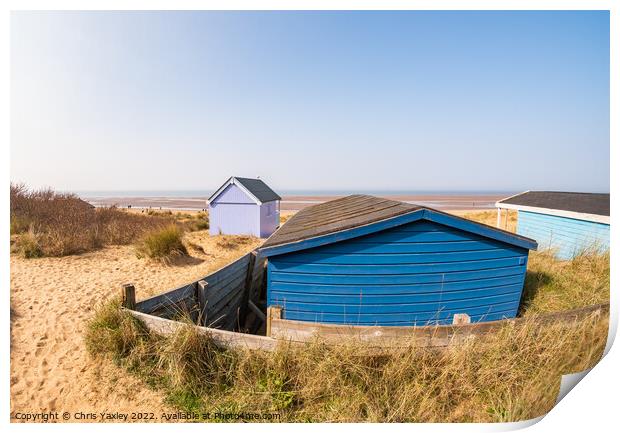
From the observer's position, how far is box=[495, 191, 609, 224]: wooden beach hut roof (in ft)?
18.4

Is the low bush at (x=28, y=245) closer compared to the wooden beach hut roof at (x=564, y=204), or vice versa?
the wooden beach hut roof at (x=564, y=204)

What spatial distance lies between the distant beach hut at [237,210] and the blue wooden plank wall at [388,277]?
7.57m

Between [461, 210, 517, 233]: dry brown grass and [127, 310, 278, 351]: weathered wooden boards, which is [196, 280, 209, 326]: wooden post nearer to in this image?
[127, 310, 278, 351]: weathered wooden boards

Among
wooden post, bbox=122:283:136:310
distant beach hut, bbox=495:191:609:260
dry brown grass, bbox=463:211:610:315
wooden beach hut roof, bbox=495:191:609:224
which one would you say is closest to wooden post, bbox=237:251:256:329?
wooden post, bbox=122:283:136:310

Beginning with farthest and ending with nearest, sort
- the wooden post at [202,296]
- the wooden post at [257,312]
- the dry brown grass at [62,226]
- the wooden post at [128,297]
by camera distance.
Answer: the dry brown grass at [62,226] → the wooden post at [257,312] → the wooden post at [202,296] → the wooden post at [128,297]

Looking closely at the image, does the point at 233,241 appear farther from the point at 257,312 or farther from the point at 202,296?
the point at 202,296

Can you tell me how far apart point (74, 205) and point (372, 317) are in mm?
8828

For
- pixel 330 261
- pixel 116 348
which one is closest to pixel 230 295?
pixel 116 348

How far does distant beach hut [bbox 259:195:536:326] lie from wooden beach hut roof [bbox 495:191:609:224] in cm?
358

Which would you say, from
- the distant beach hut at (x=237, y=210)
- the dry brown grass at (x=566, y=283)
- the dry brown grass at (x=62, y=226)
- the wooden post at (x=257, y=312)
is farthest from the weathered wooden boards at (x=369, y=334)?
the distant beach hut at (x=237, y=210)

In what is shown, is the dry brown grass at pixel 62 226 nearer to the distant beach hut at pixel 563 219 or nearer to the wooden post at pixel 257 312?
the wooden post at pixel 257 312

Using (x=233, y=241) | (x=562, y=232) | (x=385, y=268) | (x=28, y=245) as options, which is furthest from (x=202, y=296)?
(x=562, y=232)

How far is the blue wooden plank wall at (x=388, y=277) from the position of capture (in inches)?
124

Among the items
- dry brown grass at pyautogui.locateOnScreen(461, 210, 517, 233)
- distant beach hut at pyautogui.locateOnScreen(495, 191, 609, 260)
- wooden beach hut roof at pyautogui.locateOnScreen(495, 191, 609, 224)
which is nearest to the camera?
distant beach hut at pyautogui.locateOnScreen(495, 191, 609, 260)
